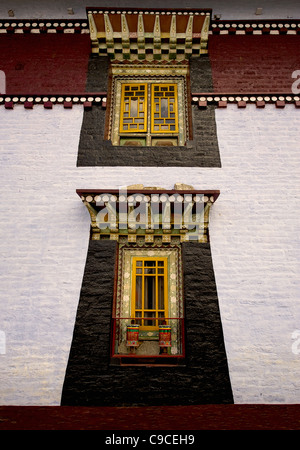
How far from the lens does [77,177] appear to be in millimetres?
5797

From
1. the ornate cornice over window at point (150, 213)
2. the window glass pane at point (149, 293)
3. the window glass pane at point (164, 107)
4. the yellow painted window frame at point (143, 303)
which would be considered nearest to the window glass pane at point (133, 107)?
the window glass pane at point (164, 107)

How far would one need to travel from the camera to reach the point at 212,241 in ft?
17.6

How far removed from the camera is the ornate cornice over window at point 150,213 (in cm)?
518

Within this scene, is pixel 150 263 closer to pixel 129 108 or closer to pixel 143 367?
pixel 143 367

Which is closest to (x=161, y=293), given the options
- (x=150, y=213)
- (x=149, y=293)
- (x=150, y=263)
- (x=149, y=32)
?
(x=149, y=293)

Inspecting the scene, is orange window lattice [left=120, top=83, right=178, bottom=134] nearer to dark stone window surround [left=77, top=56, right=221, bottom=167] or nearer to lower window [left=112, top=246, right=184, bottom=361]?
dark stone window surround [left=77, top=56, right=221, bottom=167]

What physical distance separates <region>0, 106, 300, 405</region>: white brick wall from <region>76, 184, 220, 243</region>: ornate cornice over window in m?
0.25

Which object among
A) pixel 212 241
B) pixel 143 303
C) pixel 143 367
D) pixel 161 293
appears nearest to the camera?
pixel 143 367

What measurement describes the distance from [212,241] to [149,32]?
4.31 m

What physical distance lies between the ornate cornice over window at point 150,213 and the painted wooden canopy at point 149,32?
10.3ft

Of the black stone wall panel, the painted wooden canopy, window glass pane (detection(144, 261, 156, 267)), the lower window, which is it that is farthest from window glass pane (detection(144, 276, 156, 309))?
the painted wooden canopy

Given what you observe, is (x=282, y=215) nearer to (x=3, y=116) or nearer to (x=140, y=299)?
(x=140, y=299)

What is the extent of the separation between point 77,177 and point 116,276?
169 cm

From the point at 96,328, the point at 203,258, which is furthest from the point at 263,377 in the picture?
the point at 96,328
